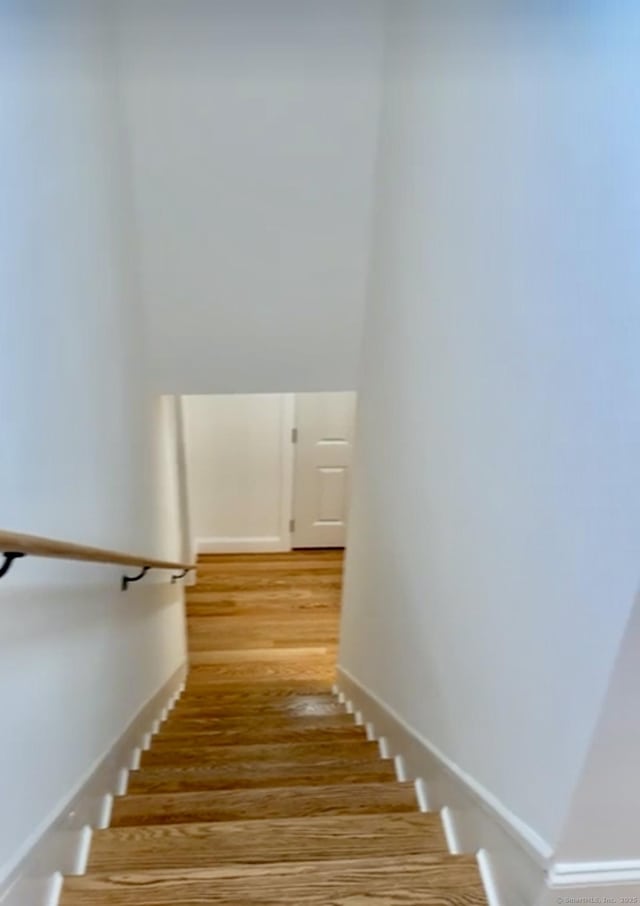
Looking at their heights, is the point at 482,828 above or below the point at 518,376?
below

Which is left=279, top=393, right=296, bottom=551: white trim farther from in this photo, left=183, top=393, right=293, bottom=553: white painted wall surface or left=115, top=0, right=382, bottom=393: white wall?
left=115, top=0, right=382, bottom=393: white wall

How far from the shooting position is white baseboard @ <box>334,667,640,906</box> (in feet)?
4.15

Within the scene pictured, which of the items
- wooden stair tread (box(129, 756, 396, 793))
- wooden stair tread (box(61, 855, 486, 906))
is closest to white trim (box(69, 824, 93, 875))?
wooden stair tread (box(61, 855, 486, 906))

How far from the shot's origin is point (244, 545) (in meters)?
5.67

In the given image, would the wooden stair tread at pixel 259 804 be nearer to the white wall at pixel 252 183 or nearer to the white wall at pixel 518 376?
the white wall at pixel 518 376

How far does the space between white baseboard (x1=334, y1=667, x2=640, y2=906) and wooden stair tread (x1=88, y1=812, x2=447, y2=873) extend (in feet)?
0.35

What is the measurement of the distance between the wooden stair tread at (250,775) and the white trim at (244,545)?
325cm

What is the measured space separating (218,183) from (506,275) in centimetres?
164

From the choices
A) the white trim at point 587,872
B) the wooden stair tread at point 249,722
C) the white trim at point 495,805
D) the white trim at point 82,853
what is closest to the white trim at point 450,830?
the white trim at point 495,805

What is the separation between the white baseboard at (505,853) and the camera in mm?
1265

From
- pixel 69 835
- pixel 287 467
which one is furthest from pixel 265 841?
pixel 287 467

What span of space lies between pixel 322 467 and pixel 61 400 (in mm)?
3882

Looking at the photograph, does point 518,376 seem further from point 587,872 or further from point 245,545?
point 245,545

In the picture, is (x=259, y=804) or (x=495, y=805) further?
(x=259, y=804)
